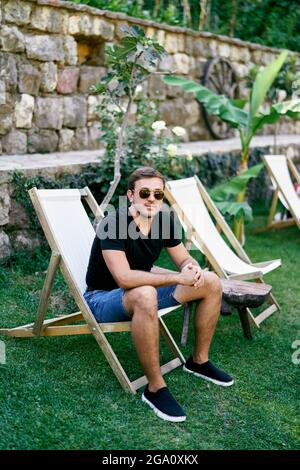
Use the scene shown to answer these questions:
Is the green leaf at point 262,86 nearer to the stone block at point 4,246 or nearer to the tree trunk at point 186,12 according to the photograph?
the stone block at point 4,246

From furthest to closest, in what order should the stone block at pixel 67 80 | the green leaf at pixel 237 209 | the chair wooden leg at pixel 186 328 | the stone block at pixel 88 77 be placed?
the stone block at pixel 88 77 → the stone block at pixel 67 80 → the green leaf at pixel 237 209 → the chair wooden leg at pixel 186 328

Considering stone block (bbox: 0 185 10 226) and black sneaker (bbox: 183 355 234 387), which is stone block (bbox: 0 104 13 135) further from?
black sneaker (bbox: 183 355 234 387)

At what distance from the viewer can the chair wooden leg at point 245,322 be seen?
462 centimetres

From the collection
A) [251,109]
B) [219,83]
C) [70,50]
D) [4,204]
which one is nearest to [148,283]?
[4,204]

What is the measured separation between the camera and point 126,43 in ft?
16.8

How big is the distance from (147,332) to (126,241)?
1.98 ft

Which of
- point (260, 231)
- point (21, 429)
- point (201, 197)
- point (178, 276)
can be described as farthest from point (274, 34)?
point (21, 429)

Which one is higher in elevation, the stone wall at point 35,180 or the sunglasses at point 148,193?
the sunglasses at point 148,193

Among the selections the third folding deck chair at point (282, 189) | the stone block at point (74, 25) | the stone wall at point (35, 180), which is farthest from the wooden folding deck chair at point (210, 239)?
the stone block at point (74, 25)

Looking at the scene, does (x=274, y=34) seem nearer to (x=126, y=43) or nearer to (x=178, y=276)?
(x=126, y=43)

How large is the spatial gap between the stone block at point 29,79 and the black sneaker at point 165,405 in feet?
13.2

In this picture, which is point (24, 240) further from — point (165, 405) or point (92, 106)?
point (165, 405)

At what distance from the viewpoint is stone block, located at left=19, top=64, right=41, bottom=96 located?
6.59 meters
